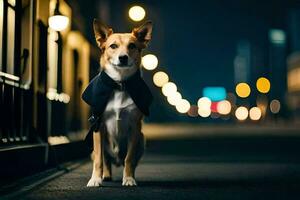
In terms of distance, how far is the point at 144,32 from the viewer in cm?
1100

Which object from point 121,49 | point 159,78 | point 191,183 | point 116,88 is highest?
point 159,78

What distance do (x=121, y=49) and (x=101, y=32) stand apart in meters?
0.58

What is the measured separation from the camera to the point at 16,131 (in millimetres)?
14586

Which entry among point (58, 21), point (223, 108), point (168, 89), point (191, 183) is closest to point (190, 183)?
point (191, 183)

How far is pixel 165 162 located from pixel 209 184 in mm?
6156

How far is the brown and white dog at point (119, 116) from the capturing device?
10688 mm

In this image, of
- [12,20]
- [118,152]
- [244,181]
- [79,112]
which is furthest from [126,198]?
[79,112]

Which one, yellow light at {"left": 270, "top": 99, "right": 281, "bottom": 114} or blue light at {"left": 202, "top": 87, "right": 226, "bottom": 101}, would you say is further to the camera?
blue light at {"left": 202, "top": 87, "right": 226, "bottom": 101}

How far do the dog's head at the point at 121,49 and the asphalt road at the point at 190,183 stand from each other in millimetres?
1557

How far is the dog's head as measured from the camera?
34.4 feet

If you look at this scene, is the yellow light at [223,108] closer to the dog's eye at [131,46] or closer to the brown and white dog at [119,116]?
the brown and white dog at [119,116]

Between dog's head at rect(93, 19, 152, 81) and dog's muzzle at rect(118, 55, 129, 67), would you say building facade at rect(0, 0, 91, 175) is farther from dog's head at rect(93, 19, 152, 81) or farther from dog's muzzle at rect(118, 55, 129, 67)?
dog's muzzle at rect(118, 55, 129, 67)

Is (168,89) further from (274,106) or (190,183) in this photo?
(190,183)

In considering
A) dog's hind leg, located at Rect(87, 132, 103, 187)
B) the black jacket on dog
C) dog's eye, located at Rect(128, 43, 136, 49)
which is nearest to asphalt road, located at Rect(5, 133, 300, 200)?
dog's hind leg, located at Rect(87, 132, 103, 187)
